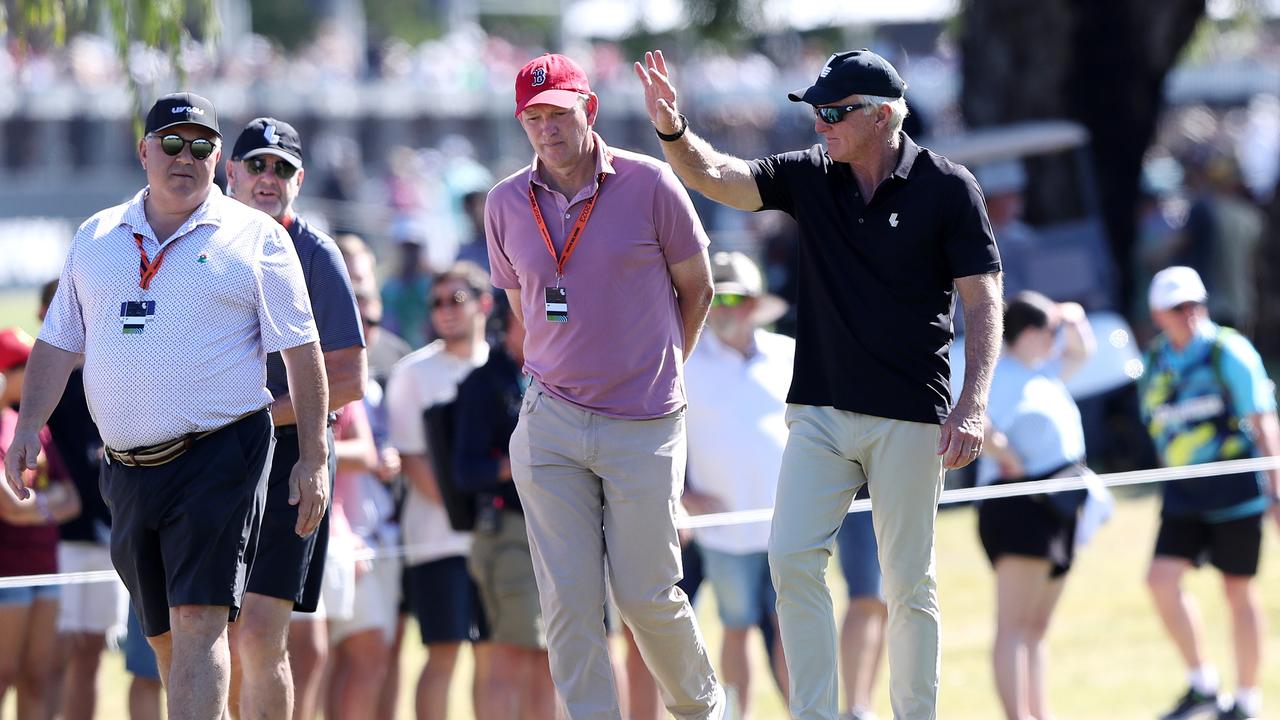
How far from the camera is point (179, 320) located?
5312 millimetres

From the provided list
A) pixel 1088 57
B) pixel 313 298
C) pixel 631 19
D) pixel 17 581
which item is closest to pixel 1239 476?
pixel 313 298

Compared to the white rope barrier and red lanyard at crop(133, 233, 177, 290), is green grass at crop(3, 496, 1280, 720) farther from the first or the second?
red lanyard at crop(133, 233, 177, 290)

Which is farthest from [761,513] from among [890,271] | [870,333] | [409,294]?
[409,294]

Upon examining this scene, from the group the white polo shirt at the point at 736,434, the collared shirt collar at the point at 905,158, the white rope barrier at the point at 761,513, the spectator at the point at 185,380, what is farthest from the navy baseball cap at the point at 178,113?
the white polo shirt at the point at 736,434

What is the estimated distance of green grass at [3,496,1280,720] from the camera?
9.41 meters

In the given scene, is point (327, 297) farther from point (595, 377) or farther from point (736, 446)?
point (736, 446)

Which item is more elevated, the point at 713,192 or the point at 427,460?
the point at 713,192

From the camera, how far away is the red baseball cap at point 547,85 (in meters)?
5.57

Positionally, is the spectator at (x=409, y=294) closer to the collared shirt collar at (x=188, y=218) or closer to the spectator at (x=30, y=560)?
the spectator at (x=30, y=560)

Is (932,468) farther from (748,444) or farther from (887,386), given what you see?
(748,444)

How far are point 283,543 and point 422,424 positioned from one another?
2.13 metres

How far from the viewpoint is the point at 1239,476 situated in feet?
29.2

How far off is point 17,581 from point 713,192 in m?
3.52

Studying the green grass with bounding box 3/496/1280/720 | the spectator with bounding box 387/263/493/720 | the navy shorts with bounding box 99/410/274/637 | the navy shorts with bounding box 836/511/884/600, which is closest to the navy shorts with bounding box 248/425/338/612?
the navy shorts with bounding box 99/410/274/637
